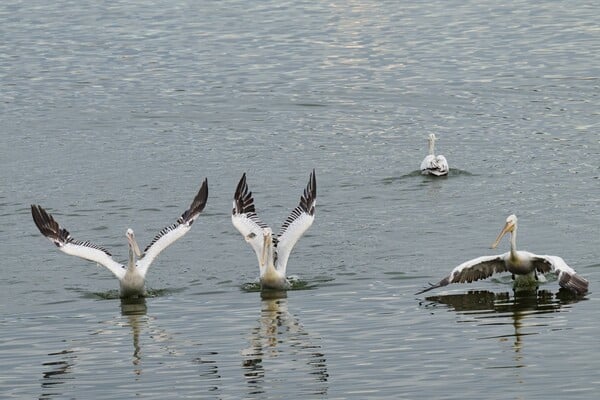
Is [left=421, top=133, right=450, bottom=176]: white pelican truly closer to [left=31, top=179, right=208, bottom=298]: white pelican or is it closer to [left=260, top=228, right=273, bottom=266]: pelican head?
[left=260, top=228, right=273, bottom=266]: pelican head

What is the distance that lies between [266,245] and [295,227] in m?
0.66

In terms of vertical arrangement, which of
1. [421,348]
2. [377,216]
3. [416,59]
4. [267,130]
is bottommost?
[421,348]

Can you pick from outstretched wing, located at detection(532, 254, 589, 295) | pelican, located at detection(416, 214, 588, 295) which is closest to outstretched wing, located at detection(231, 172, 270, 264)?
pelican, located at detection(416, 214, 588, 295)

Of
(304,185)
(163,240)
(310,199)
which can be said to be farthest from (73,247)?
(304,185)

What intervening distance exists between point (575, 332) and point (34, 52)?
989 inches

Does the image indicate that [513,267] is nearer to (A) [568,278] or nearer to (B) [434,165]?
(A) [568,278]

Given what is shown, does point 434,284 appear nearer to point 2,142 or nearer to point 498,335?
point 498,335

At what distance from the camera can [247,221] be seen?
21.6m

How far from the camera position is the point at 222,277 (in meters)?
21.5

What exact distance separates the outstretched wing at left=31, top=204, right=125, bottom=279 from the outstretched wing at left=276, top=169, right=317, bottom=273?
221 cm

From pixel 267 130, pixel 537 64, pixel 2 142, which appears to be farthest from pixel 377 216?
pixel 537 64

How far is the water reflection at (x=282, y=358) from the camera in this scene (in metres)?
16.0

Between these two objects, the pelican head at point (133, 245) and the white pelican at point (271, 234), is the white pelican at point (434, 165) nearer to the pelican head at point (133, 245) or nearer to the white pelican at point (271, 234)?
the white pelican at point (271, 234)

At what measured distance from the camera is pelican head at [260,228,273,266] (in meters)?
20.9
